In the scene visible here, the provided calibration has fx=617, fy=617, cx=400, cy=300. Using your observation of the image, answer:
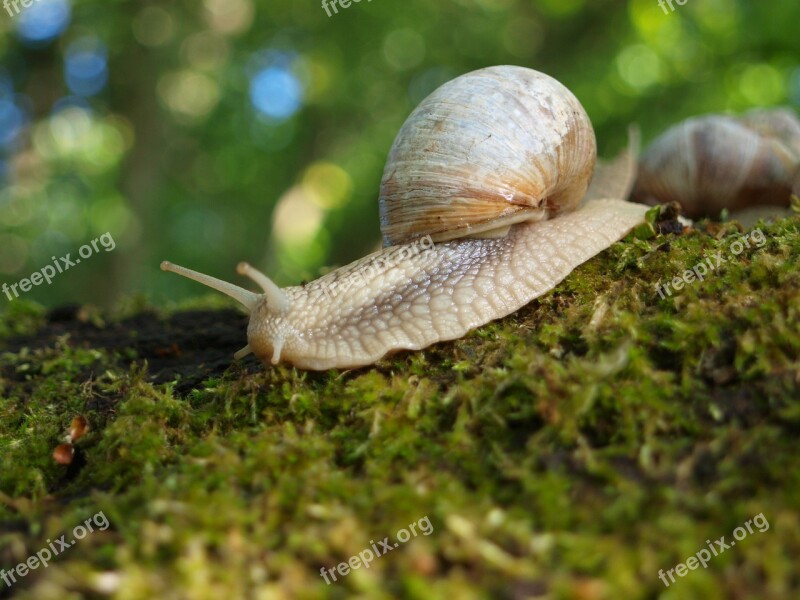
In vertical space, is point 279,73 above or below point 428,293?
above

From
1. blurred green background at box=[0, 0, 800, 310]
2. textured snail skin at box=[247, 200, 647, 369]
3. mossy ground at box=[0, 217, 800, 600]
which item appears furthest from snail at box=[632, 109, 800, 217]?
blurred green background at box=[0, 0, 800, 310]

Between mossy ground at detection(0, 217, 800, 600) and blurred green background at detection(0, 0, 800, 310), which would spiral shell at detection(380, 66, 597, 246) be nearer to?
mossy ground at detection(0, 217, 800, 600)

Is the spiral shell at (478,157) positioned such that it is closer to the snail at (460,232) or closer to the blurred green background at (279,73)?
the snail at (460,232)

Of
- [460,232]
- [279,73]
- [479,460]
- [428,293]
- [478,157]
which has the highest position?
[279,73]

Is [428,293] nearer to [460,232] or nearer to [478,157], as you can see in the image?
[460,232]

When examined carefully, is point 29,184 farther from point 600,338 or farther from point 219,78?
point 600,338

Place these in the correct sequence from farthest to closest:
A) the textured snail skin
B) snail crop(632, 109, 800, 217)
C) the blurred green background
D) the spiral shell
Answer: the blurred green background
snail crop(632, 109, 800, 217)
the spiral shell
the textured snail skin

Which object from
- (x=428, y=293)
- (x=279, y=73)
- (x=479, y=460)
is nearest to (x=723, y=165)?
(x=428, y=293)

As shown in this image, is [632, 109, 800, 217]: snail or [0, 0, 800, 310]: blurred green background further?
[0, 0, 800, 310]: blurred green background

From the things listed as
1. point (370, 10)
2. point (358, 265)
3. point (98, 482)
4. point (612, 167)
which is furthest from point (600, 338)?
point (370, 10)

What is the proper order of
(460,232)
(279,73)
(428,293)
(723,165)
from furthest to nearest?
(279,73) → (723,165) → (460,232) → (428,293)
